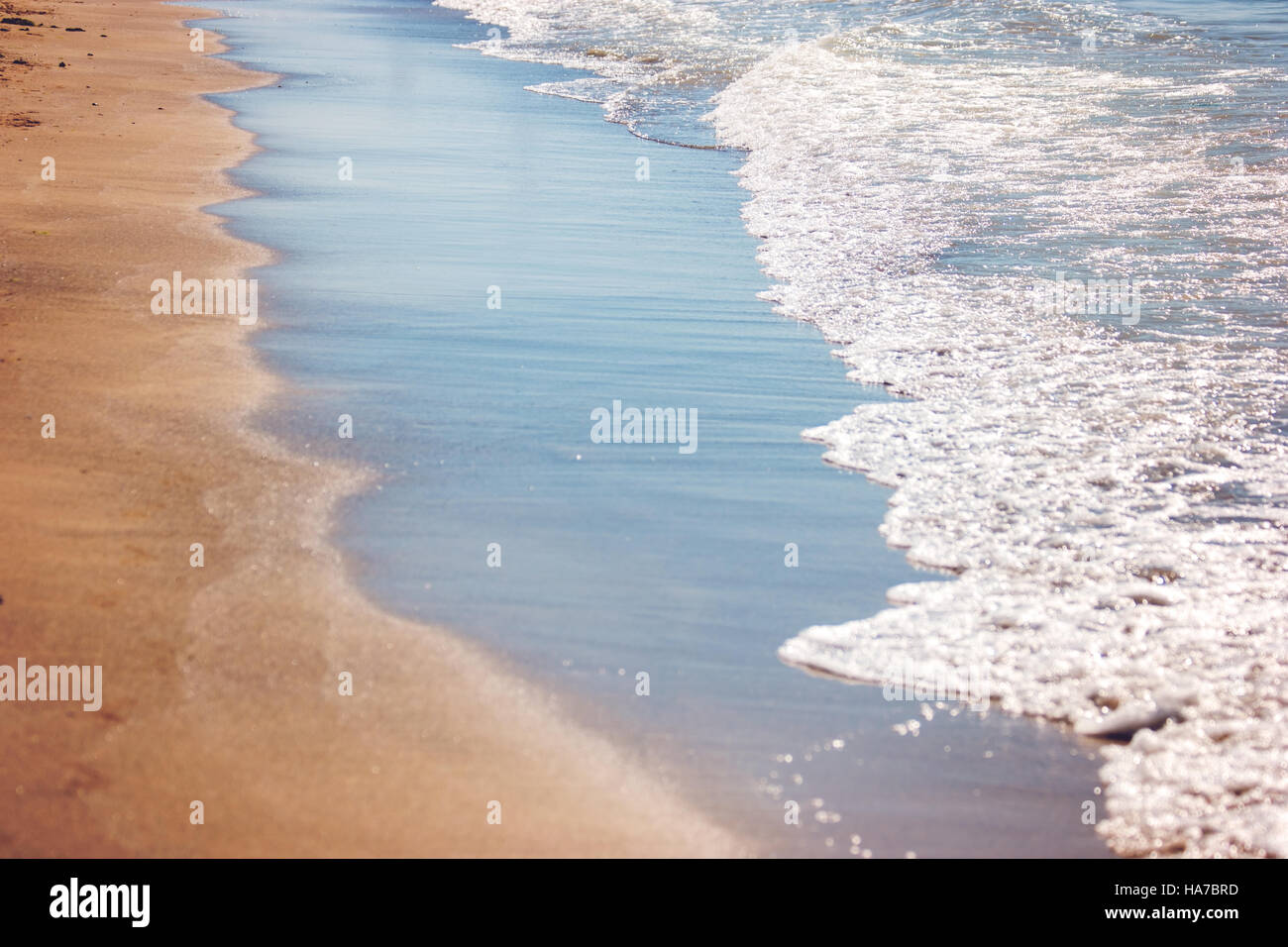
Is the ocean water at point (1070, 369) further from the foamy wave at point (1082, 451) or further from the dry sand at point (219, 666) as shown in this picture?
the dry sand at point (219, 666)

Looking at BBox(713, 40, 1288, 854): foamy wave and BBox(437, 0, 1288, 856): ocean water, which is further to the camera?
BBox(437, 0, 1288, 856): ocean water

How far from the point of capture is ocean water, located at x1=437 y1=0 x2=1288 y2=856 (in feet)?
13.3

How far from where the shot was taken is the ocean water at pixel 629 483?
3.66 meters

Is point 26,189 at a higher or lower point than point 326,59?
lower

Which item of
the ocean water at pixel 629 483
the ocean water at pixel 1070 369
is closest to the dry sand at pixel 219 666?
the ocean water at pixel 629 483

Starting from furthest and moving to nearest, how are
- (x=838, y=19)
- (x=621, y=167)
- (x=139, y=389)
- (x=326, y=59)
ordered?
(x=838, y=19)
(x=326, y=59)
(x=621, y=167)
(x=139, y=389)

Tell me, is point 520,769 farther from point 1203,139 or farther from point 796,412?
point 1203,139

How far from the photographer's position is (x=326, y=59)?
18.4 metres

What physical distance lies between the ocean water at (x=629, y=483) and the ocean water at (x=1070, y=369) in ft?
0.79

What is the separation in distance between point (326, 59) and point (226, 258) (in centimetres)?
1130

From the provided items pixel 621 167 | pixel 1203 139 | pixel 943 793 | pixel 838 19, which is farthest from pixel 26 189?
pixel 838 19

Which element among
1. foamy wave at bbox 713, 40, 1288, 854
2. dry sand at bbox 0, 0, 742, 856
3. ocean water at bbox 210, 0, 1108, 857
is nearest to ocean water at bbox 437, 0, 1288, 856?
foamy wave at bbox 713, 40, 1288, 854

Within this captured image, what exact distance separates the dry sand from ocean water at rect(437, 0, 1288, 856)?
1079 millimetres

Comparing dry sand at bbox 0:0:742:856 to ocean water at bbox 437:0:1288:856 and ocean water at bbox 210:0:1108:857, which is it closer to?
Answer: ocean water at bbox 210:0:1108:857
